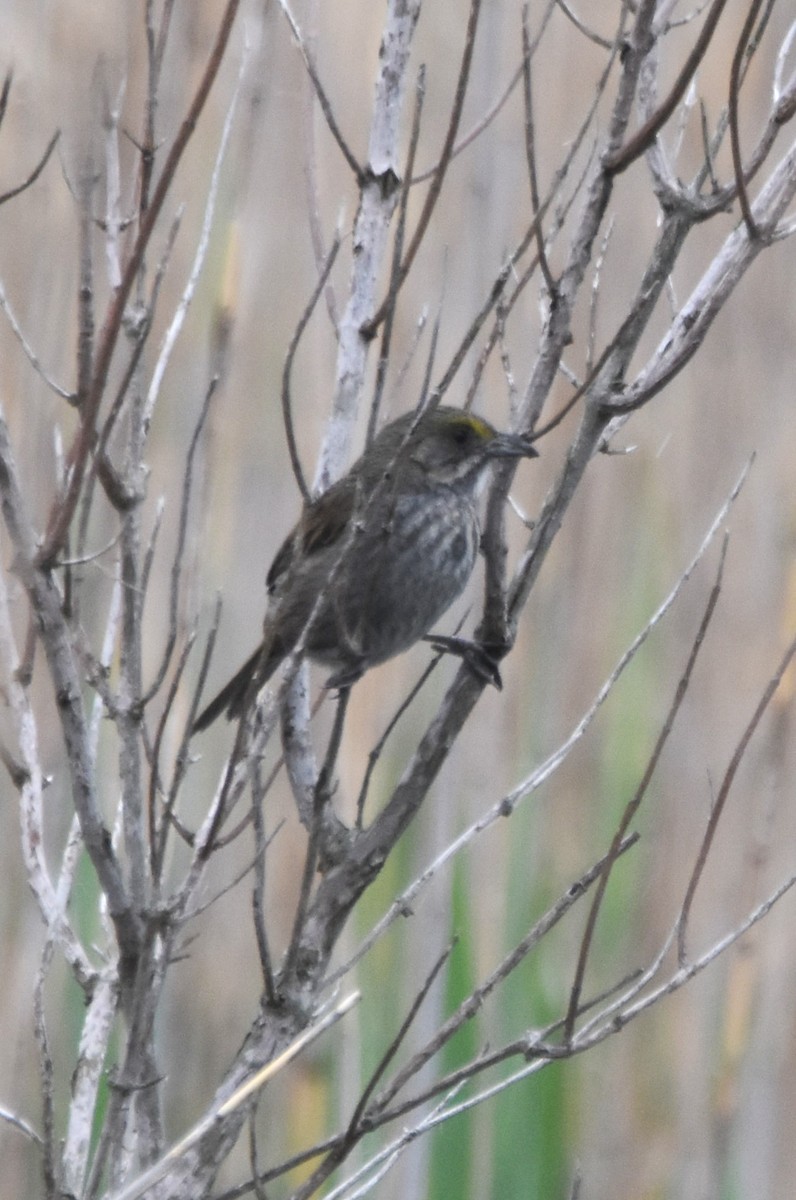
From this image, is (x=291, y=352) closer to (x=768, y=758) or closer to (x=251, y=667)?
(x=251, y=667)

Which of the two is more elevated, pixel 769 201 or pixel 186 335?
pixel 186 335

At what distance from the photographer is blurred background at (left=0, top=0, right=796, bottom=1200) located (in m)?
2.82

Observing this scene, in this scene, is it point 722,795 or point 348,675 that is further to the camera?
point 348,675

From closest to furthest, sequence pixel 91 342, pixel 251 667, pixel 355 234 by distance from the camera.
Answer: pixel 91 342, pixel 355 234, pixel 251 667

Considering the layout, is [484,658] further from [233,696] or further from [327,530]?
[327,530]

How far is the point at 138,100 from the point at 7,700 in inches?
62.9

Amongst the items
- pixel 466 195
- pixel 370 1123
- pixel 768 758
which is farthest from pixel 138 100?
pixel 370 1123

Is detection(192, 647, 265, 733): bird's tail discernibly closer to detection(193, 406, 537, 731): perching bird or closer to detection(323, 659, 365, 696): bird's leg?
detection(193, 406, 537, 731): perching bird

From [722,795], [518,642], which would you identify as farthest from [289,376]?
[518,642]

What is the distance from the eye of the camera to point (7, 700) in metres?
1.62

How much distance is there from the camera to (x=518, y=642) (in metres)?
2.94

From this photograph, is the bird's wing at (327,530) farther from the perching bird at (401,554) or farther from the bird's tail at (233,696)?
the bird's tail at (233,696)

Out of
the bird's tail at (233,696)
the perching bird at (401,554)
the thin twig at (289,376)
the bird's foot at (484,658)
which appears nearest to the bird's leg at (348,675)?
the perching bird at (401,554)

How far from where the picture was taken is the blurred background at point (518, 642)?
111 inches
